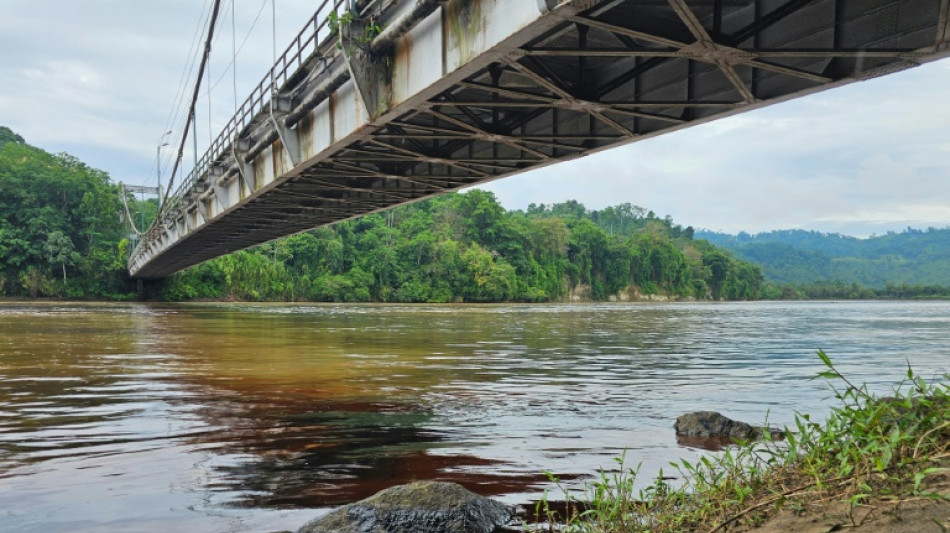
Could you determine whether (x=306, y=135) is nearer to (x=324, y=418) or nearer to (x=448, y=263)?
(x=324, y=418)

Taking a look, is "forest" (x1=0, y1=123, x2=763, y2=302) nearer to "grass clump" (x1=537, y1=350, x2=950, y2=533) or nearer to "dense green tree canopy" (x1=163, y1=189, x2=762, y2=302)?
"dense green tree canopy" (x1=163, y1=189, x2=762, y2=302)

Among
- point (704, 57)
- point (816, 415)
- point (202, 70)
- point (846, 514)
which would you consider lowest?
point (816, 415)

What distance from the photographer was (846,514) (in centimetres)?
386

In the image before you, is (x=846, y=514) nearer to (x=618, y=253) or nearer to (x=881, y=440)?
(x=881, y=440)

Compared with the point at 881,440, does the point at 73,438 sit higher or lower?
lower

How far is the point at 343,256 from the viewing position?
114125 millimetres

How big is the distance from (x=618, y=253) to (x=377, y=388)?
148 m

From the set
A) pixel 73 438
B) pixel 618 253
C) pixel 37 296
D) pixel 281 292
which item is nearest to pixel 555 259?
pixel 618 253

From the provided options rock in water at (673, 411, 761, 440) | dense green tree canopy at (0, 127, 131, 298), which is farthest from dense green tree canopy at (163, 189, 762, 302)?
rock in water at (673, 411, 761, 440)

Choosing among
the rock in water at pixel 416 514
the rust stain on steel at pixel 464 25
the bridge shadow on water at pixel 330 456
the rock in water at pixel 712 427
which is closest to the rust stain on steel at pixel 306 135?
the rust stain on steel at pixel 464 25

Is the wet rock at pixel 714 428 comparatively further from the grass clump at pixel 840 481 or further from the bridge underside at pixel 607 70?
the bridge underside at pixel 607 70

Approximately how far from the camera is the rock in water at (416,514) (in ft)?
19.0

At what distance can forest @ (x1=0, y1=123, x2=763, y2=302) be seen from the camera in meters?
91.9

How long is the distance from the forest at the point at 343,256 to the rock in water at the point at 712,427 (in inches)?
3571
